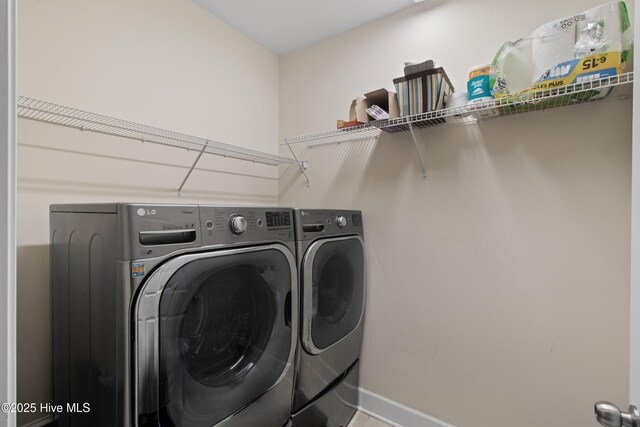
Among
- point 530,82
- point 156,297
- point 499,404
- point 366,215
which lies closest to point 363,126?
point 366,215

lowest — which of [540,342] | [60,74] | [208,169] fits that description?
[540,342]

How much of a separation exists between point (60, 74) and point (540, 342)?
2522 millimetres

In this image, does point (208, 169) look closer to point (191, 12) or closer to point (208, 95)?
point (208, 95)

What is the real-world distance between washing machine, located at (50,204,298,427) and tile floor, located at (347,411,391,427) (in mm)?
741

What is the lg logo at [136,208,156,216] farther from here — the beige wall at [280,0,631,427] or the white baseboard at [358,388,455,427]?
the white baseboard at [358,388,455,427]

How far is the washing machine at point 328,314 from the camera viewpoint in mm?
1377

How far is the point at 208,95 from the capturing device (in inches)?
73.5

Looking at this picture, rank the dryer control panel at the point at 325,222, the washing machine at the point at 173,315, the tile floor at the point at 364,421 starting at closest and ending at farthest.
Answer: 1. the washing machine at the point at 173,315
2. the dryer control panel at the point at 325,222
3. the tile floor at the point at 364,421

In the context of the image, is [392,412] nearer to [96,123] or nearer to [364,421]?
[364,421]

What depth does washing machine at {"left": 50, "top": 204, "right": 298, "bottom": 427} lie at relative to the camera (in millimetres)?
810

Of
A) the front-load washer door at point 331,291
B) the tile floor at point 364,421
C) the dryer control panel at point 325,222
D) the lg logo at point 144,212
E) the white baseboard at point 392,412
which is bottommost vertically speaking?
the tile floor at point 364,421

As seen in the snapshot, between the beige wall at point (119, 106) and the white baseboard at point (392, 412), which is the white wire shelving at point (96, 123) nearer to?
the beige wall at point (119, 106)

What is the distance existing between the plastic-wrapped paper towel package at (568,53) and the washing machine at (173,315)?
119cm

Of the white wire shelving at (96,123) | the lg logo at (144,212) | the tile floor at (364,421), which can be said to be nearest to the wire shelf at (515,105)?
the white wire shelving at (96,123)
